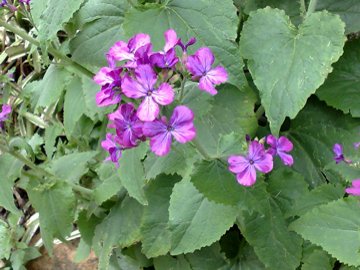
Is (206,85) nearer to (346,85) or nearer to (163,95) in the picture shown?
(163,95)

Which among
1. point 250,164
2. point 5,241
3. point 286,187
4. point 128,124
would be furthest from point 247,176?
point 5,241

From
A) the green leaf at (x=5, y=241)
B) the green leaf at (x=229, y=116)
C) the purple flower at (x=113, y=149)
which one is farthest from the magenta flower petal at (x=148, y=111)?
the green leaf at (x=5, y=241)

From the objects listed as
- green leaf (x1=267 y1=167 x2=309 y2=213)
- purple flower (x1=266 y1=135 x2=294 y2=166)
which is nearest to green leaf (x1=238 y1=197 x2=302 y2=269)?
green leaf (x1=267 y1=167 x2=309 y2=213)

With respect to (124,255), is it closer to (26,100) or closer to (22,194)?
(26,100)

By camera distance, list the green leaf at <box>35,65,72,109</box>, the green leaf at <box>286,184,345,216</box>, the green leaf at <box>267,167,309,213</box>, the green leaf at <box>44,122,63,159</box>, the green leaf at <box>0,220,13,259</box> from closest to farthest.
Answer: the green leaf at <box>286,184,345,216</box>, the green leaf at <box>267,167,309,213</box>, the green leaf at <box>35,65,72,109</box>, the green leaf at <box>44,122,63,159</box>, the green leaf at <box>0,220,13,259</box>

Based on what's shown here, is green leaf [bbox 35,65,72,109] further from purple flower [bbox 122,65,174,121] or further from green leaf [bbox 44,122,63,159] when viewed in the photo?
purple flower [bbox 122,65,174,121]
